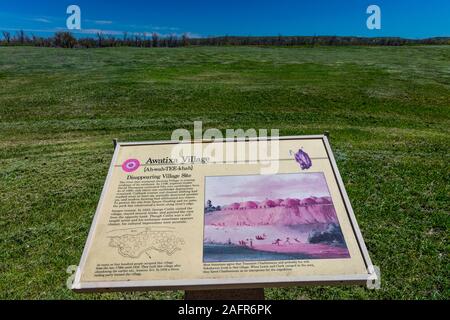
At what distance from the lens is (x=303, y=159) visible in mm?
4273

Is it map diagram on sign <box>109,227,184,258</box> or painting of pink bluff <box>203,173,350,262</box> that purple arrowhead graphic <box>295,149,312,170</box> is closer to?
painting of pink bluff <box>203,173,350,262</box>

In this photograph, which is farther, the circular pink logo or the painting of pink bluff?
the circular pink logo

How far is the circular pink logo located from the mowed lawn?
1.86 metres

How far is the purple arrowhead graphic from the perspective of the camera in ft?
13.8

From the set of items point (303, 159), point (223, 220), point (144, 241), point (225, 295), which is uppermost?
point (303, 159)

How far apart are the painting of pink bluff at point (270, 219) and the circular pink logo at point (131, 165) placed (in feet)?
2.54

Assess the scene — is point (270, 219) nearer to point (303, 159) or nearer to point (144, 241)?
point (303, 159)

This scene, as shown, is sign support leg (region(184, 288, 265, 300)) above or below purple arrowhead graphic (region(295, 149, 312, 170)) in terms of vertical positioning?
below

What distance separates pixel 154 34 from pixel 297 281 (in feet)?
204

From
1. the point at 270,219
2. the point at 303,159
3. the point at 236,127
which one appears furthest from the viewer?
the point at 236,127

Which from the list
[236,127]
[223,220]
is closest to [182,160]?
[223,220]

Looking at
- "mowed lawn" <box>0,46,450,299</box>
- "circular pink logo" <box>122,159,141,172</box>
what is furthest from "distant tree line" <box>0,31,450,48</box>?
"circular pink logo" <box>122,159,141,172</box>

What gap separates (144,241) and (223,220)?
73 centimetres

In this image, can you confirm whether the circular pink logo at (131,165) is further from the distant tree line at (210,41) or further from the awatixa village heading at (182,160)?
the distant tree line at (210,41)
